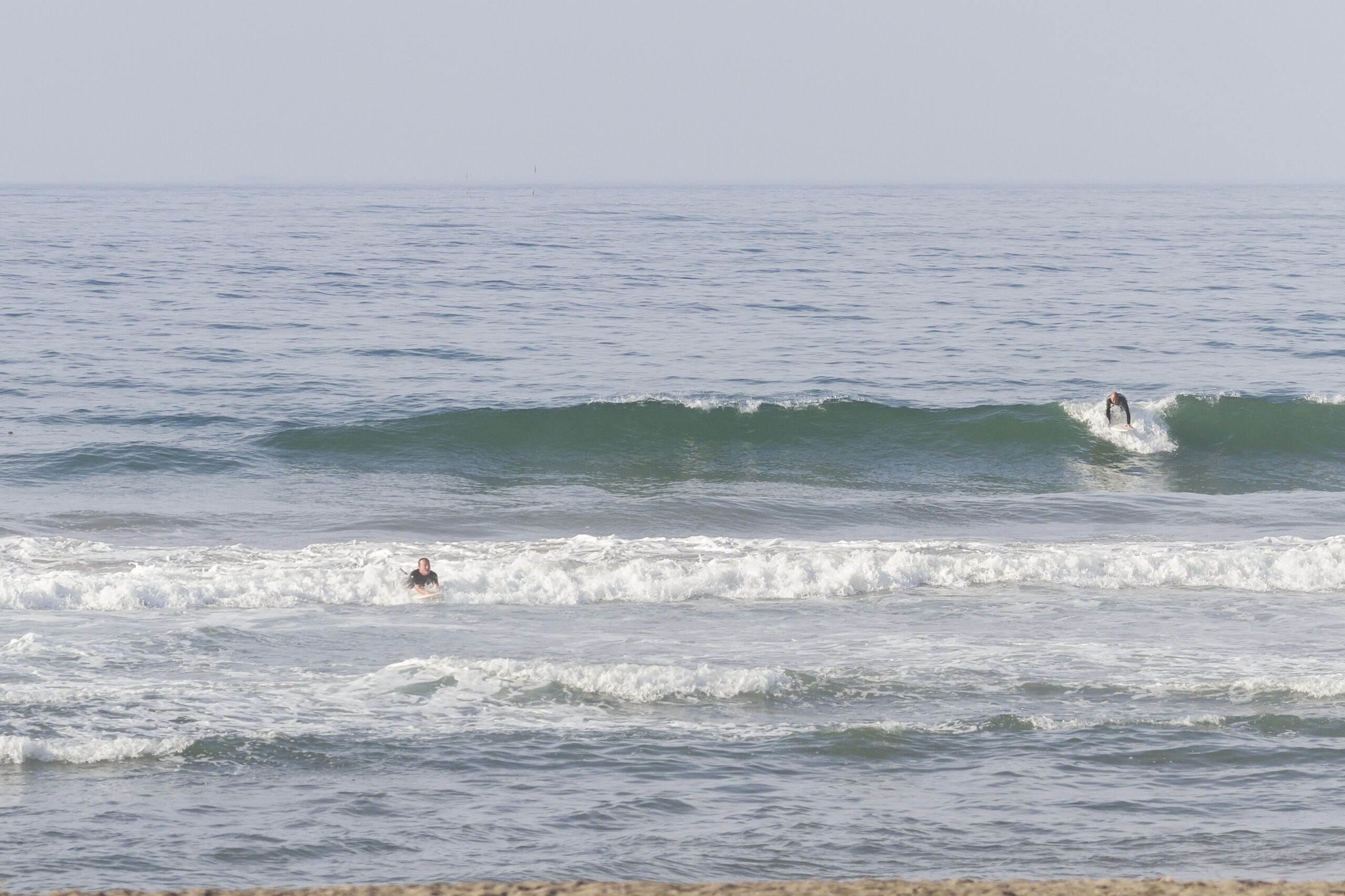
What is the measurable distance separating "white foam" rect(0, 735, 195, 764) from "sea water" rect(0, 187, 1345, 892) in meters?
0.03

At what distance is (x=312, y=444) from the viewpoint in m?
23.0

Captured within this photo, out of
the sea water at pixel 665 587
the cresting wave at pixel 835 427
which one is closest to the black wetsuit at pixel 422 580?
the sea water at pixel 665 587

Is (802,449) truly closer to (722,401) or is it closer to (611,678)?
(722,401)

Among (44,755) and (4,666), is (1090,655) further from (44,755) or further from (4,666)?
(4,666)

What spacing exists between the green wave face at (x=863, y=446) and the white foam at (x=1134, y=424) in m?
0.04

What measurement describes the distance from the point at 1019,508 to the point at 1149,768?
10.9m

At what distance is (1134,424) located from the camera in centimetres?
2461

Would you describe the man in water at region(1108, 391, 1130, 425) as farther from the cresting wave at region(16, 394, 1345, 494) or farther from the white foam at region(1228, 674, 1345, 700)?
the white foam at region(1228, 674, 1345, 700)

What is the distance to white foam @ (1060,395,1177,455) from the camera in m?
24.0

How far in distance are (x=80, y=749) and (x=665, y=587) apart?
708cm

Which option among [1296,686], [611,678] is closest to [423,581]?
[611,678]

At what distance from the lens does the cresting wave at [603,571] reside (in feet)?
46.0

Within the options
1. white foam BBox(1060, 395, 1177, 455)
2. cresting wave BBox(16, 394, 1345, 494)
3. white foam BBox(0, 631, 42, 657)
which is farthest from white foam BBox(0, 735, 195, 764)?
white foam BBox(1060, 395, 1177, 455)

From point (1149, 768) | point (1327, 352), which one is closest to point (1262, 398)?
point (1327, 352)
